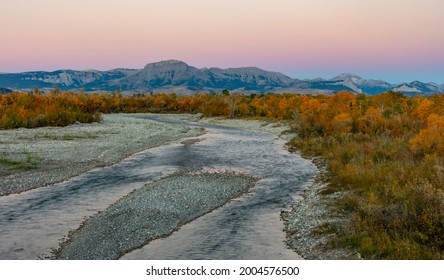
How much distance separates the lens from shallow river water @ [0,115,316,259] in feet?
47.0

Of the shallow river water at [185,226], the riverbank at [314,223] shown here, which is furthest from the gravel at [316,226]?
the shallow river water at [185,226]

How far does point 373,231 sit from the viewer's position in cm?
1404

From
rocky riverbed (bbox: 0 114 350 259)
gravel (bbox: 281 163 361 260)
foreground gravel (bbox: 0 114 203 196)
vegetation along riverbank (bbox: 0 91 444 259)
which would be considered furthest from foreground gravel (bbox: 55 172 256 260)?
foreground gravel (bbox: 0 114 203 196)

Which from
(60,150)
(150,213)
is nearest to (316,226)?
(150,213)

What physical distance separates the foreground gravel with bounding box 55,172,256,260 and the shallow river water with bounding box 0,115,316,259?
23.5 inches

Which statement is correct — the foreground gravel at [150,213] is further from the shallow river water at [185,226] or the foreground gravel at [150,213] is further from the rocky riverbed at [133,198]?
the shallow river water at [185,226]

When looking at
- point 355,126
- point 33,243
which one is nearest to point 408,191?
point 33,243

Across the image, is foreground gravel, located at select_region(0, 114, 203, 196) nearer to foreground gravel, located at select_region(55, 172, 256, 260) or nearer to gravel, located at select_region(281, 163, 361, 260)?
foreground gravel, located at select_region(55, 172, 256, 260)

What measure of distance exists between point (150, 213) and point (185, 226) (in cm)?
230

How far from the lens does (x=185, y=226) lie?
17.2 meters

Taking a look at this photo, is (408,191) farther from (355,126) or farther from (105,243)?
(355,126)

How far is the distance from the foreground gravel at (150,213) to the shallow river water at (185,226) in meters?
0.60

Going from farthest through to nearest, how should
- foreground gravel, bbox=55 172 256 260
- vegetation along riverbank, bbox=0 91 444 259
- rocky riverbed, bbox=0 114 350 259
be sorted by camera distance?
rocky riverbed, bbox=0 114 350 259
foreground gravel, bbox=55 172 256 260
vegetation along riverbank, bbox=0 91 444 259
